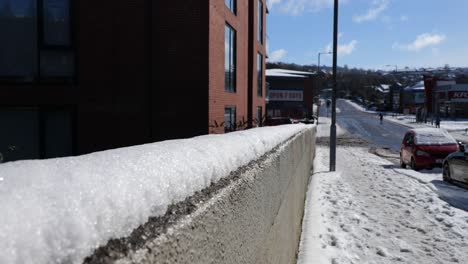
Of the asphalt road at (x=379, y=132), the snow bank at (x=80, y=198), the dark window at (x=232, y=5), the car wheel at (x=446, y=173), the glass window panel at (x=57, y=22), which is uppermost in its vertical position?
the dark window at (x=232, y=5)

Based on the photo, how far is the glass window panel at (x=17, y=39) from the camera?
527 inches

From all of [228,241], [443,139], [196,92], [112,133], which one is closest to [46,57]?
[112,133]

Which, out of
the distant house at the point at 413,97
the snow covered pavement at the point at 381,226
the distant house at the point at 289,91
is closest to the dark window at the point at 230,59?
the snow covered pavement at the point at 381,226

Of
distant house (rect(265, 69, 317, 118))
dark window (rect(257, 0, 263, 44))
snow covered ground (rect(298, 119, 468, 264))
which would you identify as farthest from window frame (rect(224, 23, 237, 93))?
distant house (rect(265, 69, 317, 118))

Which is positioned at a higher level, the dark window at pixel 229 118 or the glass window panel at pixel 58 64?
the glass window panel at pixel 58 64

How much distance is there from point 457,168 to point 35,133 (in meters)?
11.2

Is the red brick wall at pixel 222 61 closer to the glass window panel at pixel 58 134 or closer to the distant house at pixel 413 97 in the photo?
the glass window panel at pixel 58 134

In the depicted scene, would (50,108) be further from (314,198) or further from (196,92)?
(314,198)

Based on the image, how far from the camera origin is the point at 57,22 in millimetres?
13805

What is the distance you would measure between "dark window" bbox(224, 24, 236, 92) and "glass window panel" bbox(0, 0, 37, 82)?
19.7ft

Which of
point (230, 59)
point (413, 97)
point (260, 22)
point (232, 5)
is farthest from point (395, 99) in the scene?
point (230, 59)

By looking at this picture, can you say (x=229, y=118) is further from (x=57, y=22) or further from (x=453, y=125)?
(x=453, y=125)

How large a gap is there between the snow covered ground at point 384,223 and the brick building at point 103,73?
460 cm

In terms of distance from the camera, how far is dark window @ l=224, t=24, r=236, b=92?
16984mm
